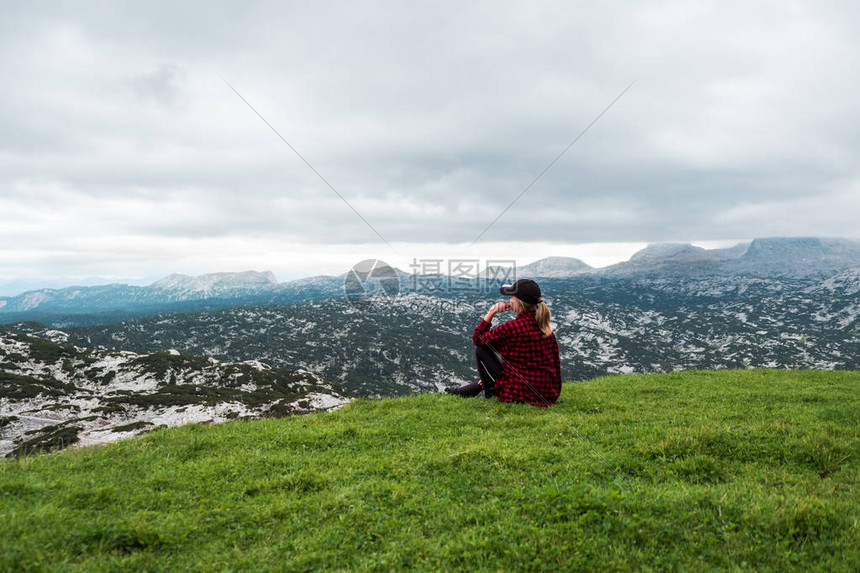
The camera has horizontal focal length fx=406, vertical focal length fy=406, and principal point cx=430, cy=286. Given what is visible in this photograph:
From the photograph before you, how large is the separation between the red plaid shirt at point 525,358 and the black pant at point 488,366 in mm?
232

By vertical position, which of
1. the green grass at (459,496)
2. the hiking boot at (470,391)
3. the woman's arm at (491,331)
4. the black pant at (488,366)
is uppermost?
the woman's arm at (491,331)

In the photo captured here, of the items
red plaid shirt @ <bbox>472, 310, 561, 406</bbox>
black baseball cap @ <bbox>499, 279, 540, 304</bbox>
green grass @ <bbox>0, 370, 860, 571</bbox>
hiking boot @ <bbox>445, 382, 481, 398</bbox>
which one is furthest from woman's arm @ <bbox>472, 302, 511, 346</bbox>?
green grass @ <bbox>0, 370, 860, 571</bbox>

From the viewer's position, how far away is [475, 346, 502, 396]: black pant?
578 inches

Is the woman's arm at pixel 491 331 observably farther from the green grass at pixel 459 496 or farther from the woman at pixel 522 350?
the green grass at pixel 459 496

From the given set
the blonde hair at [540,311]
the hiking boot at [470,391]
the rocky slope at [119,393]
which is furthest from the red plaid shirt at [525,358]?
the rocky slope at [119,393]

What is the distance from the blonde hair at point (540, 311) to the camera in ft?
44.9

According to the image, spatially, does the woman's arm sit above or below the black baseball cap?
below

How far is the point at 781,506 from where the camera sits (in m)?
6.61

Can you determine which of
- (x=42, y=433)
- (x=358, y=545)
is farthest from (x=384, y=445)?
(x=42, y=433)

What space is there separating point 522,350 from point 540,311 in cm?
147

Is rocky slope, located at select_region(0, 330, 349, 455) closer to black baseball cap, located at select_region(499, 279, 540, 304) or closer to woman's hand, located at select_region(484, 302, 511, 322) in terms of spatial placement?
woman's hand, located at select_region(484, 302, 511, 322)

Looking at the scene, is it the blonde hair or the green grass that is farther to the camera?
the blonde hair

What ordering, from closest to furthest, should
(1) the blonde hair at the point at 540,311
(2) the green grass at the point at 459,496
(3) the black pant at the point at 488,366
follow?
(2) the green grass at the point at 459,496 → (1) the blonde hair at the point at 540,311 → (3) the black pant at the point at 488,366

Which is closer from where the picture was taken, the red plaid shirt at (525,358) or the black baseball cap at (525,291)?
the black baseball cap at (525,291)
